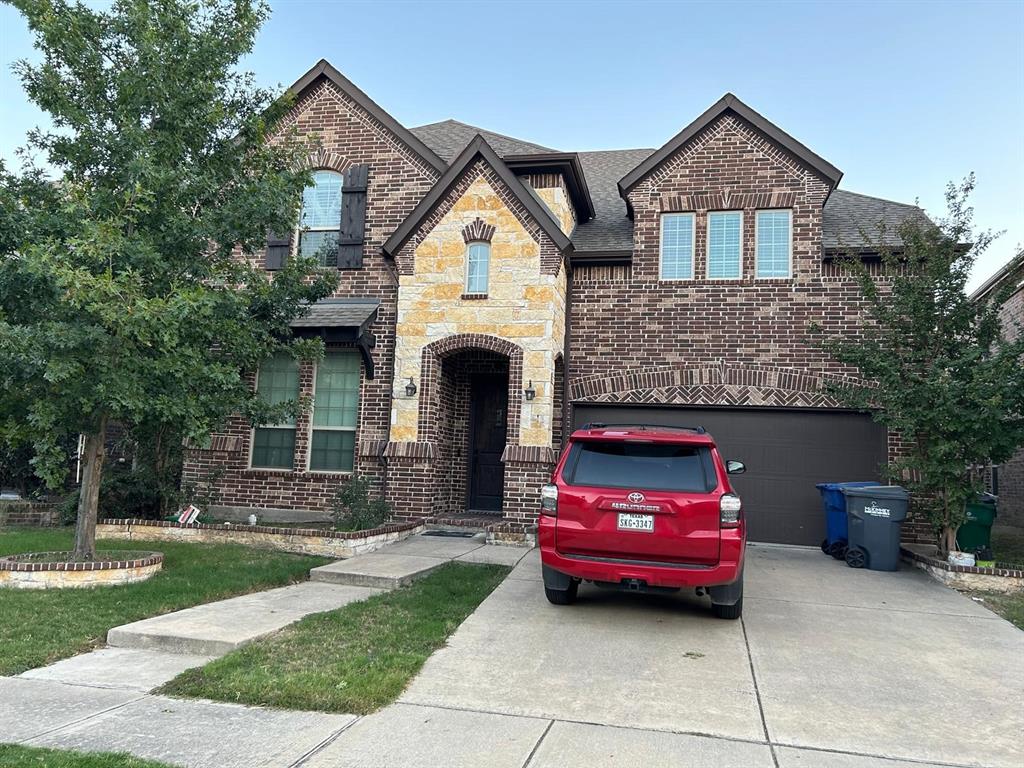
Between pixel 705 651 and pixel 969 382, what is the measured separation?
5818 mm

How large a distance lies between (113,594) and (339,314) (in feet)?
21.2

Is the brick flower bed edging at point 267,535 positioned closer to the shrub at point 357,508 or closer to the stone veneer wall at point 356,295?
the shrub at point 357,508

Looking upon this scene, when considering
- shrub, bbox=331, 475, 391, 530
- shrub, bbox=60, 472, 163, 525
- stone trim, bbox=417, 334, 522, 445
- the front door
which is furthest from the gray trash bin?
shrub, bbox=60, 472, 163, 525

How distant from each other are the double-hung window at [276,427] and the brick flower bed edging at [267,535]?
2.38 m

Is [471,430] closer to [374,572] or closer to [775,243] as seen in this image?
[374,572]

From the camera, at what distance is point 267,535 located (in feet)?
33.8

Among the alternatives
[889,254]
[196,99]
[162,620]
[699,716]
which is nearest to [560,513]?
[699,716]

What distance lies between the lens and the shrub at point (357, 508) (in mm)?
11125

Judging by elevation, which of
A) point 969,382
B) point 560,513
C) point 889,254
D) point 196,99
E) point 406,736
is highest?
point 196,99

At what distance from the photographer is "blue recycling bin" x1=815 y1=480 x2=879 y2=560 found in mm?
10398

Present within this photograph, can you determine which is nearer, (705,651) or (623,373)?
(705,651)

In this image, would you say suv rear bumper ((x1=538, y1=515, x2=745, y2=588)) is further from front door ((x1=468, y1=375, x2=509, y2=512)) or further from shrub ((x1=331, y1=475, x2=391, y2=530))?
front door ((x1=468, y1=375, x2=509, y2=512))

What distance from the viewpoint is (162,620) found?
19.5 ft

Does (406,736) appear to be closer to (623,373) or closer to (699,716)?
(699,716)
